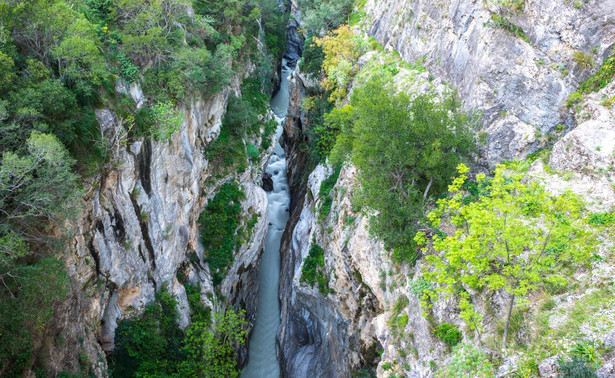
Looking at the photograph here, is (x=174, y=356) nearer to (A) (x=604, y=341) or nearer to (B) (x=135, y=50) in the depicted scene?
(B) (x=135, y=50)

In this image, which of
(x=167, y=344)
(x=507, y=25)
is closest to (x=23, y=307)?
(x=167, y=344)

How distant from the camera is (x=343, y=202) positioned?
64.2 feet

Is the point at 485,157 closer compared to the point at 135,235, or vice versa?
the point at 485,157

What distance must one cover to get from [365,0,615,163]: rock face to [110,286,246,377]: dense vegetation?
17562 millimetres

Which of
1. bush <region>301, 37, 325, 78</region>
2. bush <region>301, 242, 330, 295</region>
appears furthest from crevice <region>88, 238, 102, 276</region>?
bush <region>301, 37, 325, 78</region>

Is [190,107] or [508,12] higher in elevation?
[508,12]

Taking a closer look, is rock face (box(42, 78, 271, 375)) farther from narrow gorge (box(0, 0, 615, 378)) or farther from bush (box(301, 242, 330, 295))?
bush (box(301, 242, 330, 295))

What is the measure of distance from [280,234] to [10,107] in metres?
25.3

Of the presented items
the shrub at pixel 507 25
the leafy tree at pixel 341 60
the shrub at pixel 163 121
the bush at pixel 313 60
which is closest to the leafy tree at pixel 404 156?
the shrub at pixel 507 25

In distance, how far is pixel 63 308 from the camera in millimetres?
10930

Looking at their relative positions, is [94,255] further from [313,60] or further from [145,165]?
[313,60]

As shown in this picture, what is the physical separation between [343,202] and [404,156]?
6511 mm

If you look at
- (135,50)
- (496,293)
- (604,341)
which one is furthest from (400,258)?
(135,50)

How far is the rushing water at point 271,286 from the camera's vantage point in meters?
25.0
